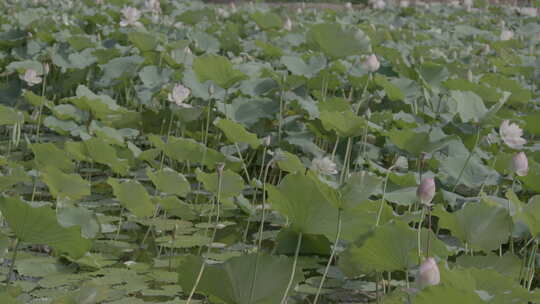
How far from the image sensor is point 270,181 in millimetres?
2639

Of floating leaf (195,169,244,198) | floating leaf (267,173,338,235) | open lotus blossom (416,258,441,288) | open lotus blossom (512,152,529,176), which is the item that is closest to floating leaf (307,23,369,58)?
floating leaf (195,169,244,198)

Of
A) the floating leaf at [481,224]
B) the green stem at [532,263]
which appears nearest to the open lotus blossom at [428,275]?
the floating leaf at [481,224]

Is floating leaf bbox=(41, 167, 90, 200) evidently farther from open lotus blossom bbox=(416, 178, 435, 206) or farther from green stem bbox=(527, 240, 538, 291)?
green stem bbox=(527, 240, 538, 291)

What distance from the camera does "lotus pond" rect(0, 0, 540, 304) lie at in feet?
4.63

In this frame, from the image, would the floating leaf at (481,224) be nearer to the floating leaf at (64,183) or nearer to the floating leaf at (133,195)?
the floating leaf at (133,195)

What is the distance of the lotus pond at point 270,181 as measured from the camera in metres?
1.41

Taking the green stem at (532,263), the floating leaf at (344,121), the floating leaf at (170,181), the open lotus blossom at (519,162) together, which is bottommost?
the green stem at (532,263)

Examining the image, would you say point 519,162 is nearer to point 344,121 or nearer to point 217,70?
point 344,121

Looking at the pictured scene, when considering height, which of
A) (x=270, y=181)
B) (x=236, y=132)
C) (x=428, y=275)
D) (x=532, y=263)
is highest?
(x=428, y=275)

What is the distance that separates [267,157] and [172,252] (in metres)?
0.72

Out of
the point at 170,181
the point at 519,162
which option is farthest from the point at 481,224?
the point at 170,181

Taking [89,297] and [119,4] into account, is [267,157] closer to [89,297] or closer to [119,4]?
[89,297]

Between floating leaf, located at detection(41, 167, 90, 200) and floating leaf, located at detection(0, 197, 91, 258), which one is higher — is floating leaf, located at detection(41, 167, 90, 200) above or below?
below

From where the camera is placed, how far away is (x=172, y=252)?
6.50ft
